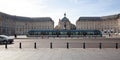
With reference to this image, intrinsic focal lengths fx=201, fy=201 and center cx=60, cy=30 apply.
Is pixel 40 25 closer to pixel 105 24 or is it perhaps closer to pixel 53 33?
pixel 105 24

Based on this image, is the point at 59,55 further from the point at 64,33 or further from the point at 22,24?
the point at 22,24

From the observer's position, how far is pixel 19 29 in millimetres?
168500

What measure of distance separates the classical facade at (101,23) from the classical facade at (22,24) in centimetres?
2932

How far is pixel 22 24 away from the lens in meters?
169

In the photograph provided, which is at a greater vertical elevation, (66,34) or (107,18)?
(107,18)

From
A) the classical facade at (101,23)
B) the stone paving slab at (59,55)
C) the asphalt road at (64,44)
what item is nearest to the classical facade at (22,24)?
the classical facade at (101,23)

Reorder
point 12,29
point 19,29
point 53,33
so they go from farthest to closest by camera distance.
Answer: point 19,29 → point 12,29 → point 53,33

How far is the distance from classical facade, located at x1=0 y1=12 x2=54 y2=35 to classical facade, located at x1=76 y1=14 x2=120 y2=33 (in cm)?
2932

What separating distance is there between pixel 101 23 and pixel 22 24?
69297 mm

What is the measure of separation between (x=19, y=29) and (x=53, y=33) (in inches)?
3690

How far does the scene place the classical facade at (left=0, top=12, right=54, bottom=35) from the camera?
13877 centimetres

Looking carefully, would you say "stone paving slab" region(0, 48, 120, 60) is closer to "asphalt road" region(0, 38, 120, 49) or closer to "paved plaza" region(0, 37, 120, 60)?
"paved plaza" region(0, 37, 120, 60)

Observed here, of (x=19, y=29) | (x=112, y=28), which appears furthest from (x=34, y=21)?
(x=112, y=28)

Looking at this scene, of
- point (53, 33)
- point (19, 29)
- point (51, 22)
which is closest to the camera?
point (53, 33)
